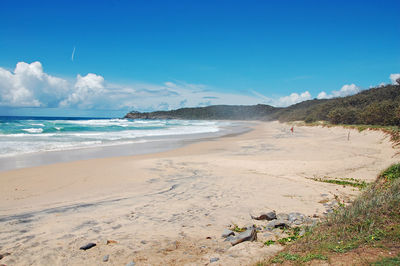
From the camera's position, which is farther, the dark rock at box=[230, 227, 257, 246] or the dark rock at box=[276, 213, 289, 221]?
the dark rock at box=[276, 213, 289, 221]

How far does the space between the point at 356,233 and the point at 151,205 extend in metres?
4.31

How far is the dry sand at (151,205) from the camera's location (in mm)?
3936

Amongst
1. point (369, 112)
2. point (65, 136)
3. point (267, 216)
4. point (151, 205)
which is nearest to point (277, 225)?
point (267, 216)

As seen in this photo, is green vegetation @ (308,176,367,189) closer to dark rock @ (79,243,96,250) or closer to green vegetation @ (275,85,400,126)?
dark rock @ (79,243,96,250)

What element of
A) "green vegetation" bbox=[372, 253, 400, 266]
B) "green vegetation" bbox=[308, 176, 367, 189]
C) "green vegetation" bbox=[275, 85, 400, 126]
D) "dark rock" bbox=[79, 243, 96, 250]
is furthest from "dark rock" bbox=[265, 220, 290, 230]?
"green vegetation" bbox=[275, 85, 400, 126]

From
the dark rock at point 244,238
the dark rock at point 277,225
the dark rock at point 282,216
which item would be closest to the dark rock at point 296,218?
the dark rock at point 282,216

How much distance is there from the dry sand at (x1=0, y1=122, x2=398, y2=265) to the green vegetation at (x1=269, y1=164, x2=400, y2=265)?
1.88 ft

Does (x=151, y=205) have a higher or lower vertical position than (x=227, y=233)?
lower

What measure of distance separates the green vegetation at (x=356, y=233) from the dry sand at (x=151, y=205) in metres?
0.57

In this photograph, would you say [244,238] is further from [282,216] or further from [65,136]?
[65,136]

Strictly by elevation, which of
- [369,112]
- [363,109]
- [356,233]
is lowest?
[356,233]

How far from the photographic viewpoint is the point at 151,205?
6176 mm

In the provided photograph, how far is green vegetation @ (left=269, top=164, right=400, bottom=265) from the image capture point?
3.17 m

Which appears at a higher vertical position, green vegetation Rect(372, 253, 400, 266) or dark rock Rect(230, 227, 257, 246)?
green vegetation Rect(372, 253, 400, 266)
